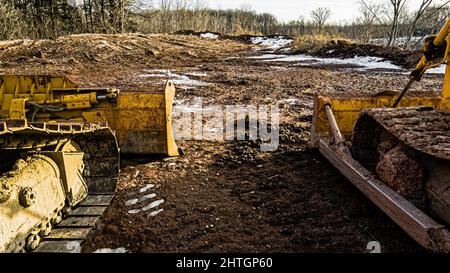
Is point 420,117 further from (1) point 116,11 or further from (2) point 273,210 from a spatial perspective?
(1) point 116,11

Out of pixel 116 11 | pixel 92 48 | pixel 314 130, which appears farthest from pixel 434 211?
pixel 116 11

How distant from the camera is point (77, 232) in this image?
324 centimetres

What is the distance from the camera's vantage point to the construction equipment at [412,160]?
271 cm

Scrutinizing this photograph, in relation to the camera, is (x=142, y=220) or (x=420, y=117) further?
(x=142, y=220)

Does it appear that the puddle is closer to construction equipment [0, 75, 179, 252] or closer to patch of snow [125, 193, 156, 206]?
construction equipment [0, 75, 179, 252]

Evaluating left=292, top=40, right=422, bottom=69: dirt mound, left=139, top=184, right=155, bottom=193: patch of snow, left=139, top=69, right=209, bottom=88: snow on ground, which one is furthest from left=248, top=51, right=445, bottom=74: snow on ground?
left=139, top=184, right=155, bottom=193: patch of snow

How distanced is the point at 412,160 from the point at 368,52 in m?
18.5

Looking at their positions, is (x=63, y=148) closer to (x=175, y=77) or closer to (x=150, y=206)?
(x=150, y=206)

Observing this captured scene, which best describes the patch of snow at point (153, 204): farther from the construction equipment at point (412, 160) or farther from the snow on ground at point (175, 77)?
the snow on ground at point (175, 77)

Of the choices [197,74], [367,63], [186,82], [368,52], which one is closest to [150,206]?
[186,82]

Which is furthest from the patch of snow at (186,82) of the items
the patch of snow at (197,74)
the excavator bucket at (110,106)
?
the excavator bucket at (110,106)

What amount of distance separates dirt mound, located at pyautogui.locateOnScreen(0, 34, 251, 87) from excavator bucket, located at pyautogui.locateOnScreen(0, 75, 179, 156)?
7329 millimetres

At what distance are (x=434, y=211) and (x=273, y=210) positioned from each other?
145 cm

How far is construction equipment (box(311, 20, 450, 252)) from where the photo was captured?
107 inches
